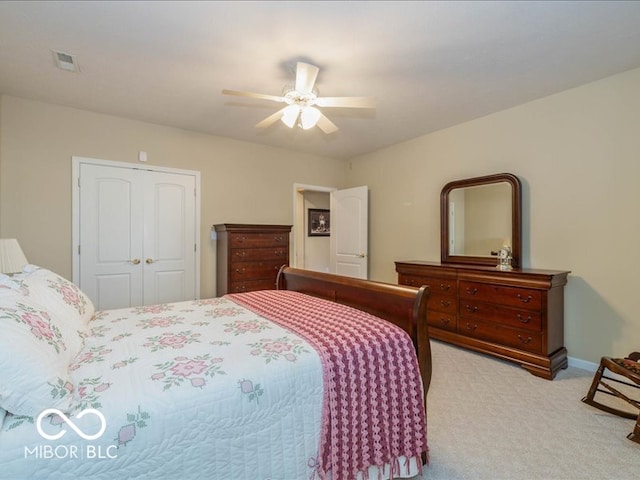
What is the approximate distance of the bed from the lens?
3.09 ft

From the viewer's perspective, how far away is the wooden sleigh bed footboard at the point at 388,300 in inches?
62.2

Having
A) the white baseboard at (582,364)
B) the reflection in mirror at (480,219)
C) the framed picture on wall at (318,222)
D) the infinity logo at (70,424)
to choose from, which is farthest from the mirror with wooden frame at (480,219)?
the infinity logo at (70,424)

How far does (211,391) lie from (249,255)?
9.41ft

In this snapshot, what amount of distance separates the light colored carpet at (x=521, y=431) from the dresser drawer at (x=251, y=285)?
86.9 inches

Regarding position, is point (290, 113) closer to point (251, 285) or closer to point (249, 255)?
point (249, 255)

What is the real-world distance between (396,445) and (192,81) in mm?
2957

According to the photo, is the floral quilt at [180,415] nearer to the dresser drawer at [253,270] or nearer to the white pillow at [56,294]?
the white pillow at [56,294]

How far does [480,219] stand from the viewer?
139 inches

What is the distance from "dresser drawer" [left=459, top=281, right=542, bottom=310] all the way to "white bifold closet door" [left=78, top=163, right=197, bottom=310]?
126 inches

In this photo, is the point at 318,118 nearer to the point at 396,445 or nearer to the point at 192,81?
the point at 192,81

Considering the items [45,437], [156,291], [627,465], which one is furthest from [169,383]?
[156,291]

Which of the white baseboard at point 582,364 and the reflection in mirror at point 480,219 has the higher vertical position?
the reflection in mirror at point 480,219

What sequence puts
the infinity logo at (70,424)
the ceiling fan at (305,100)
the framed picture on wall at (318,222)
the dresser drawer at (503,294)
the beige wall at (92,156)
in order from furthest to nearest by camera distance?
the framed picture on wall at (318,222) → the beige wall at (92,156) → the dresser drawer at (503,294) → the ceiling fan at (305,100) → the infinity logo at (70,424)

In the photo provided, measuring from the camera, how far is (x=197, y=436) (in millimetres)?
1059
